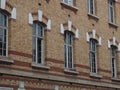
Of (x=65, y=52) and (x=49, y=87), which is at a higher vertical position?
(x=65, y=52)

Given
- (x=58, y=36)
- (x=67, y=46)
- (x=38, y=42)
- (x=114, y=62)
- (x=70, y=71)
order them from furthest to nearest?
(x=114, y=62) < (x=67, y=46) < (x=70, y=71) < (x=58, y=36) < (x=38, y=42)

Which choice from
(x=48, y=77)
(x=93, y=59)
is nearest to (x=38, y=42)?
(x=48, y=77)

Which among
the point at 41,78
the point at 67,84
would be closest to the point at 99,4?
the point at 67,84

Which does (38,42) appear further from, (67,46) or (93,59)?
(93,59)

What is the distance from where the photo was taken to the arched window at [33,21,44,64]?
71.3 ft

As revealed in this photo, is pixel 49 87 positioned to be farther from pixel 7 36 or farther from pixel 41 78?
pixel 7 36

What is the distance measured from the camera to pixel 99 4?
28.1 meters

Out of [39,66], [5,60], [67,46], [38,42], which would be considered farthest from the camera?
[67,46]

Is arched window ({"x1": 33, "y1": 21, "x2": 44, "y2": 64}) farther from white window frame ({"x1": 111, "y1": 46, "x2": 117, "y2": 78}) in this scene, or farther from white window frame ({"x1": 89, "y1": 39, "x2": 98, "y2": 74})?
white window frame ({"x1": 111, "y1": 46, "x2": 117, "y2": 78})

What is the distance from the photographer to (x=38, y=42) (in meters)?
22.1

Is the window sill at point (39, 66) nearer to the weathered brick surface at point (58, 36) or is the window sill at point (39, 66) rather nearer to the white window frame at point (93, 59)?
the weathered brick surface at point (58, 36)

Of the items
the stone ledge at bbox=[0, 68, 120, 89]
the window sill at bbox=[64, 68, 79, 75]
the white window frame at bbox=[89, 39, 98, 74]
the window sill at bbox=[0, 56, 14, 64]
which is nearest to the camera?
the window sill at bbox=[0, 56, 14, 64]

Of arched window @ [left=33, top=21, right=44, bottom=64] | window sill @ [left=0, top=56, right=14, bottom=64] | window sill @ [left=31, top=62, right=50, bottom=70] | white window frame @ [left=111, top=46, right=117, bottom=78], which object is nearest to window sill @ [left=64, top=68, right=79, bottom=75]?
window sill @ [left=31, top=62, right=50, bottom=70]

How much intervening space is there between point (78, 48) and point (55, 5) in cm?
315
